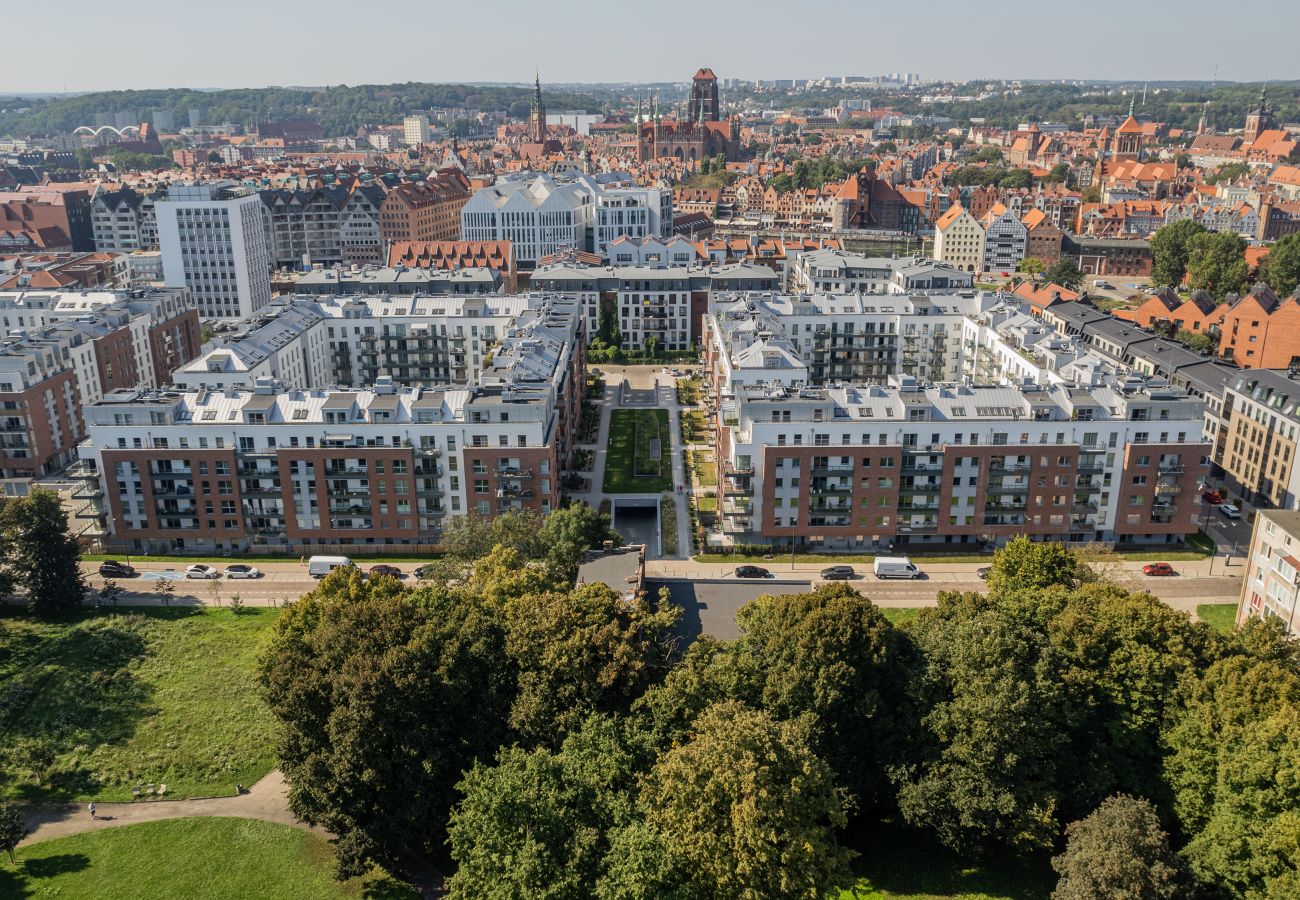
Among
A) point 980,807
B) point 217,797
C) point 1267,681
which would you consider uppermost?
point 1267,681

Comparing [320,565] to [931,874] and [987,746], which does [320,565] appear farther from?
[987,746]

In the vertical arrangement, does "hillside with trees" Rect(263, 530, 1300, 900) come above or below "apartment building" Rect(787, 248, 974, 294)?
below

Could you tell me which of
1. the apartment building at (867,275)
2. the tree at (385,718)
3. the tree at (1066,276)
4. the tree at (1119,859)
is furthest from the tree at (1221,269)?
the tree at (385,718)

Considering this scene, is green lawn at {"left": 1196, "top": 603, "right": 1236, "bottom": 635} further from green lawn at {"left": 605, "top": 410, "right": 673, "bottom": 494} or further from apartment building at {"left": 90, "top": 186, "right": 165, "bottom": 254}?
apartment building at {"left": 90, "top": 186, "right": 165, "bottom": 254}

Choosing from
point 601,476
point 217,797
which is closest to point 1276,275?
point 601,476

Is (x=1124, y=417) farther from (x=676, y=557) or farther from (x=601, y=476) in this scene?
(x=601, y=476)

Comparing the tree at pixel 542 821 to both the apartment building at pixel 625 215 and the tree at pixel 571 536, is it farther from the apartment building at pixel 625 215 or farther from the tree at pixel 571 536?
the apartment building at pixel 625 215

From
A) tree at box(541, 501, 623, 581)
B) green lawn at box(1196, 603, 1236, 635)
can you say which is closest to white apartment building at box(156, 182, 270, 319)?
tree at box(541, 501, 623, 581)
